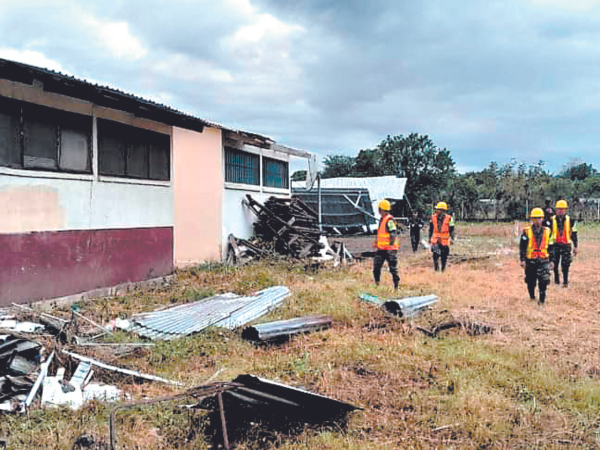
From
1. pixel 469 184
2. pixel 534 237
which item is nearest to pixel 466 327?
pixel 534 237

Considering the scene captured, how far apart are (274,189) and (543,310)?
34.2 ft

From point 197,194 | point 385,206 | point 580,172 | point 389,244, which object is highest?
Result: point 580,172

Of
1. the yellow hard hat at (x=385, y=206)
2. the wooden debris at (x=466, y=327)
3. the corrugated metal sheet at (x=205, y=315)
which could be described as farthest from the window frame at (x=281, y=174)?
the wooden debris at (x=466, y=327)

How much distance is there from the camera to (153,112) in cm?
971

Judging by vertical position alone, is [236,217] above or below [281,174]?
below

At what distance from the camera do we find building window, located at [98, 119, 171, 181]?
368 inches

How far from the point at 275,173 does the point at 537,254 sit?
397 inches

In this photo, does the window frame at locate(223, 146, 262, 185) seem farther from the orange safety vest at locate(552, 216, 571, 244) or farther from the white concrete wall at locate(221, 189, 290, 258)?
the orange safety vest at locate(552, 216, 571, 244)

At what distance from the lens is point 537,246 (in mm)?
9273

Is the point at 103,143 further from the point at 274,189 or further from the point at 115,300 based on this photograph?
the point at 274,189

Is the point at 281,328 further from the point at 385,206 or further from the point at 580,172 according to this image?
the point at 580,172

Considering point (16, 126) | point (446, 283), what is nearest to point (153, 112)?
point (16, 126)

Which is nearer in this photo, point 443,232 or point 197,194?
point 443,232

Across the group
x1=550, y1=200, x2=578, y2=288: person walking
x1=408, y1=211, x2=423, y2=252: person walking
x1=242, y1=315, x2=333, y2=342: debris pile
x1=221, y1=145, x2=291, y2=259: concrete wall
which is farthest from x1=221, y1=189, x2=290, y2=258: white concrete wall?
x1=550, y1=200, x2=578, y2=288: person walking
